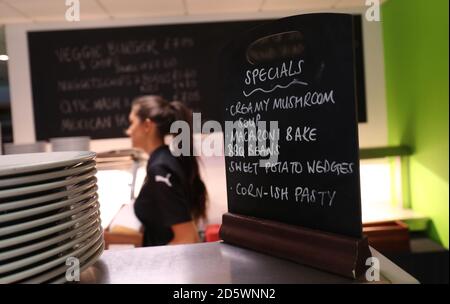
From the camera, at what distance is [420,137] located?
2773mm

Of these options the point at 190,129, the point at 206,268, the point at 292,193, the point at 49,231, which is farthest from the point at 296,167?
the point at 190,129

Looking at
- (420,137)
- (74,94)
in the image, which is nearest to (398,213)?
(420,137)

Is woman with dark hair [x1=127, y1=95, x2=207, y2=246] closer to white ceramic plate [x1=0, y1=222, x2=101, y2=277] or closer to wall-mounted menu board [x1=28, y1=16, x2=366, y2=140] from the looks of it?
wall-mounted menu board [x1=28, y1=16, x2=366, y2=140]

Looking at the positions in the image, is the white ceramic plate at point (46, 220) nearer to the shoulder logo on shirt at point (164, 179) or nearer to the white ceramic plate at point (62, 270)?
the white ceramic plate at point (62, 270)

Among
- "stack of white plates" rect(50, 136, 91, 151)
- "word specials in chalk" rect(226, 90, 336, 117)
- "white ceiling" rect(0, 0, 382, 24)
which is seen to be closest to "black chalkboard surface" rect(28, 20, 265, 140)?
"white ceiling" rect(0, 0, 382, 24)

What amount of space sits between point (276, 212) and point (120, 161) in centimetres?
227

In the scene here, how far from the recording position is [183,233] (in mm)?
2518

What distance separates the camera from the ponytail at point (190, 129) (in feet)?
8.98

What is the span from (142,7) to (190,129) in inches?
42.1

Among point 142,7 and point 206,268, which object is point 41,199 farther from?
point 142,7

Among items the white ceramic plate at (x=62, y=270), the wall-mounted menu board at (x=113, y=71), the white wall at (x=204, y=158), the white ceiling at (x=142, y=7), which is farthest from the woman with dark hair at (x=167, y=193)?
the white ceramic plate at (x=62, y=270)

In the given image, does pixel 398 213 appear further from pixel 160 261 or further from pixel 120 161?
pixel 160 261

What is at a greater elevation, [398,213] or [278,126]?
[278,126]

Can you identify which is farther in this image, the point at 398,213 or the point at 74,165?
the point at 398,213
